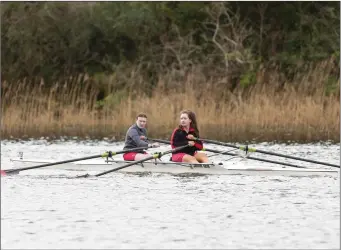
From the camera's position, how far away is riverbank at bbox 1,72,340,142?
99.3 feet

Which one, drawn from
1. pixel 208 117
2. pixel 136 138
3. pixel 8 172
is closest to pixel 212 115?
pixel 208 117

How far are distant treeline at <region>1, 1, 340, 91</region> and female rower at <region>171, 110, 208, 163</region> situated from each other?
19605 mm

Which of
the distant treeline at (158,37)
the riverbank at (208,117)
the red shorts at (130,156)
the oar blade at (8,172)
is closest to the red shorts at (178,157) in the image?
the red shorts at (130,156)

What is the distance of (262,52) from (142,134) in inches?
858

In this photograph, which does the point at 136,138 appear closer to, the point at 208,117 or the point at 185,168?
the point at 185,168

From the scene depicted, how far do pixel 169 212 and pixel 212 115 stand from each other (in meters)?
17.0

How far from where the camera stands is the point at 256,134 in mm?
29781

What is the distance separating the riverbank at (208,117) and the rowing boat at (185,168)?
8.88 metres

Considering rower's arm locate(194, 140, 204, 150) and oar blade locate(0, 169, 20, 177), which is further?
rower's arm locate(194, 140, 204, 150)

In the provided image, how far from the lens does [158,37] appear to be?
140 ft

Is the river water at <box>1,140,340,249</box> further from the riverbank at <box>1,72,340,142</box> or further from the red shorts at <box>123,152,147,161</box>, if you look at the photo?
the riverbank at <box>1,72,340,142</box>

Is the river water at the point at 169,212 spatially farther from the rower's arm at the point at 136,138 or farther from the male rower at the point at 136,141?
the rower's arm at the point at 136,138

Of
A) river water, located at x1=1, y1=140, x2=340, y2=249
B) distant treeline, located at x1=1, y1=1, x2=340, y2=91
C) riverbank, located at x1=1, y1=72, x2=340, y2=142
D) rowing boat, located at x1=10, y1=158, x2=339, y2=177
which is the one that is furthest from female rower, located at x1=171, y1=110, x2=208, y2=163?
distant treeline, located at x1=1, y1=1, x2=340, y2=91

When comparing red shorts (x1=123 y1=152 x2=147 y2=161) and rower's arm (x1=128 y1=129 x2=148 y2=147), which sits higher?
rower's arm (x1=128 y1=129 x2=148 y2=147)
